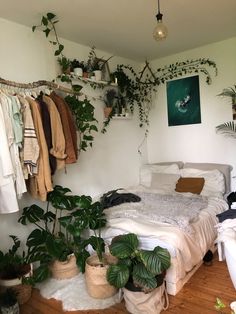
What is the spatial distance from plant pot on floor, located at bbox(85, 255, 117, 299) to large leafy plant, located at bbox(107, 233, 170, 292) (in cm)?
22

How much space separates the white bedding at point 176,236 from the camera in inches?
84.8

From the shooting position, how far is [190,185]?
11.1 feet

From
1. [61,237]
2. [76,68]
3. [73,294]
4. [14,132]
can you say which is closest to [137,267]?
[73,294]

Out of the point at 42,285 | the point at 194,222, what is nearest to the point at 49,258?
the point at 42,285

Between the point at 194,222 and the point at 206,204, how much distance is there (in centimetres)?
46

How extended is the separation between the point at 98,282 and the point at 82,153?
1504 millimetres

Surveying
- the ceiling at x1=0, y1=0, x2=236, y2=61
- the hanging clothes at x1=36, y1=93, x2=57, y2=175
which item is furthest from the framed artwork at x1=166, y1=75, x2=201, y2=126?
the hanging clothes at x1=36, y1=93, x2=57, y2=175

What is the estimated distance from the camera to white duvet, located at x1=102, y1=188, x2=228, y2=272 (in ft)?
7.17

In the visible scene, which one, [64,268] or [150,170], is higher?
[150,170]

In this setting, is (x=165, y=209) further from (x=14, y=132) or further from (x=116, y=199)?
(x=14, y=132)

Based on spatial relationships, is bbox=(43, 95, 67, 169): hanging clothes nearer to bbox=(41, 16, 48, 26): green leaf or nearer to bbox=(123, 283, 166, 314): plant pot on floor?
bbox=(41, 16, 48, 26): green leaf

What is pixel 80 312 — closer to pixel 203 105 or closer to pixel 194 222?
pixel 194 222

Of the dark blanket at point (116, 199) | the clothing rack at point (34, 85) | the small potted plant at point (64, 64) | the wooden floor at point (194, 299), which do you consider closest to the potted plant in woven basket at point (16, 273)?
the wooden floor at point (194, 299)

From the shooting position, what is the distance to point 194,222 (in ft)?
8.20
